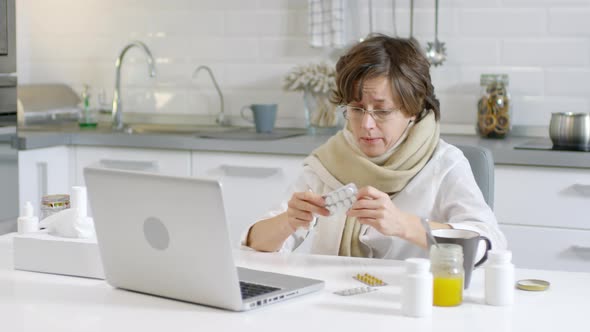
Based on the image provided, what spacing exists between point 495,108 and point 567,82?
1.08ft

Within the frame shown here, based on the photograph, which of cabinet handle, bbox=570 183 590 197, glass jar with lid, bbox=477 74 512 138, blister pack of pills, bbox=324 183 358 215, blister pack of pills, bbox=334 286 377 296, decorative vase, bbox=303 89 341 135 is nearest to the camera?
blister pack of pills, bbox=334 286 377 296

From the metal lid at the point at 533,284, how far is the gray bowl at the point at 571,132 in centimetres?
150

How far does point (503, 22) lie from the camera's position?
3943mm

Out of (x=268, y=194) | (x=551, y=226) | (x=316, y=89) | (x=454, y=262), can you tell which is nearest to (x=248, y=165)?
(x=268, y=194)

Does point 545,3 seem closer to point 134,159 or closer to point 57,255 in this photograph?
point 134,159

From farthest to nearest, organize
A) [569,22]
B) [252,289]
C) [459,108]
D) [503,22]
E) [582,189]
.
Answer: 1. [459,108]
2. [503,22]
3. [569,22]
4. [582,189]
5. [252,289]

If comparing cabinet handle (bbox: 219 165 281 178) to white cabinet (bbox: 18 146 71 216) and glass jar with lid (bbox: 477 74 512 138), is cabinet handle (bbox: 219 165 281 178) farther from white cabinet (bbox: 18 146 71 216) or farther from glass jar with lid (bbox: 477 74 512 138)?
glass jar with lid (bbox: 477 74 512 138)

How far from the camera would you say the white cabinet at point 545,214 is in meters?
3.30

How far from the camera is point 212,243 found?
171 cm

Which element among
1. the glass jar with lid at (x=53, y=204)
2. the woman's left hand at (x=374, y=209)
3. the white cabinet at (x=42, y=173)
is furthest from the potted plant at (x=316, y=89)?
the woman's left hand at (x=374, y=209)

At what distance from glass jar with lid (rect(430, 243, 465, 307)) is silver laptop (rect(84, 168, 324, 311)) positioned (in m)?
0.25

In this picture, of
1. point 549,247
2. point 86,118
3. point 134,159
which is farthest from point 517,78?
point 86,118

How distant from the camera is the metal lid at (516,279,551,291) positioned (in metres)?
1.91

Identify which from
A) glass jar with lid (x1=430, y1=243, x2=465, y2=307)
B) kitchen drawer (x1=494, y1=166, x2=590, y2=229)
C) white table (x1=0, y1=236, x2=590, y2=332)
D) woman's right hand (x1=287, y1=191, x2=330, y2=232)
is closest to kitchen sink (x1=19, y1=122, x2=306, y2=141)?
kitchen drawer (x1=494, y1=166, x2=590, y2=229)
